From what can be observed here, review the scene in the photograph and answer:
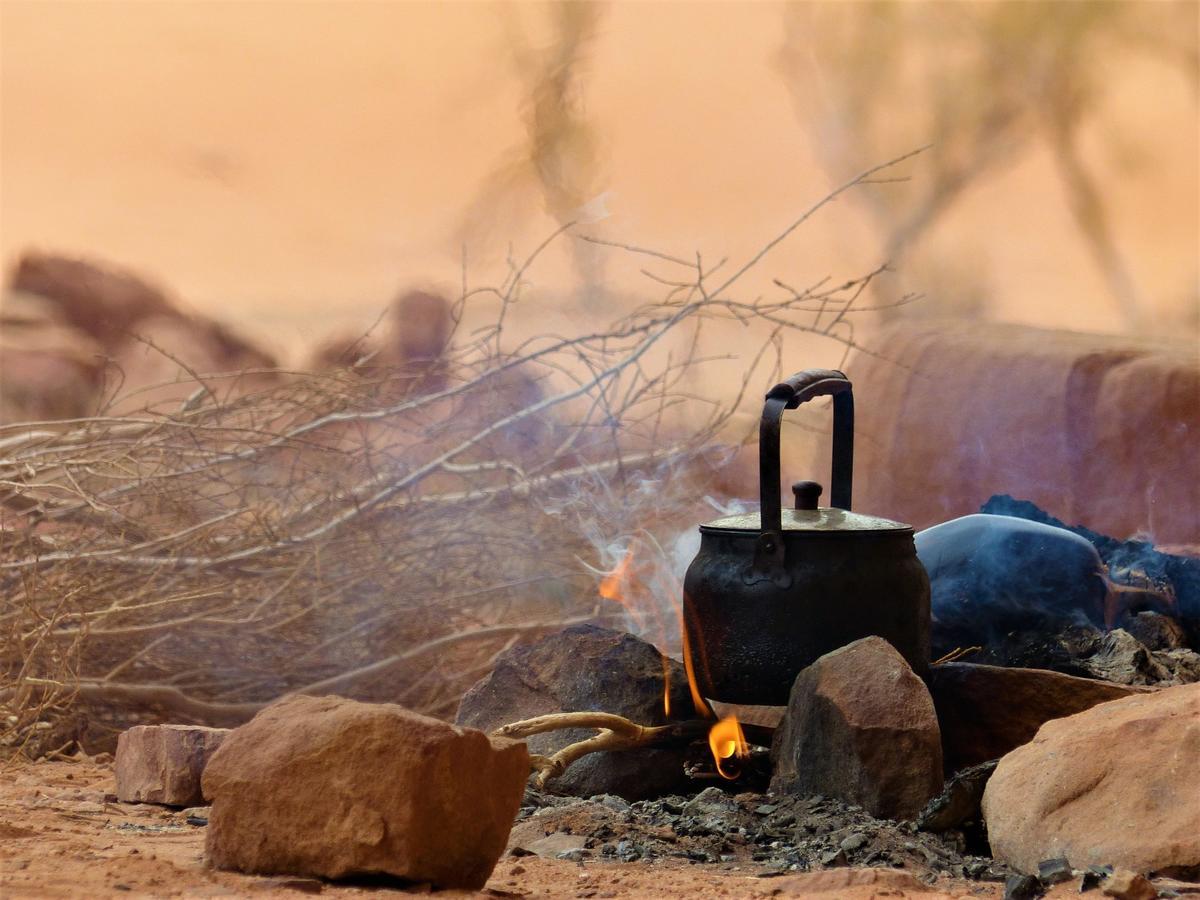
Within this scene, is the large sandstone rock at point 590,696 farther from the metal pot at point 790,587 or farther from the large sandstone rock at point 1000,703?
the large sandstone rock at point 1000,703

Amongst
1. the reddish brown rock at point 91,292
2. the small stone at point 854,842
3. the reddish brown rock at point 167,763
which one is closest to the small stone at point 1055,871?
the small stone at point 854,842

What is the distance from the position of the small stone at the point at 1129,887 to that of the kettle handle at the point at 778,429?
4.75 feet

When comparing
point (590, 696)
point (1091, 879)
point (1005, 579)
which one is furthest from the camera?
point (1005, 579)

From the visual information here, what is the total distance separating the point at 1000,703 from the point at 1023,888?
53.4 inches

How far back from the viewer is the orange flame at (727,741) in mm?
4285

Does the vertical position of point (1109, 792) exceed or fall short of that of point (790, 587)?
it falls short

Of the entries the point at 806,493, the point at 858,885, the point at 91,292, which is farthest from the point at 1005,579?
the point at 91,292

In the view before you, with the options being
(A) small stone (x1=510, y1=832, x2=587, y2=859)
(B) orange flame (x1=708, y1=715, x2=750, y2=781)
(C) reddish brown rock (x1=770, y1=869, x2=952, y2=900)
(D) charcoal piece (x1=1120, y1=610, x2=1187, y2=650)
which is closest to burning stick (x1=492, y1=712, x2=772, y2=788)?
(B) orange flame (x1=708, y1=715, x2=750, y2=781)

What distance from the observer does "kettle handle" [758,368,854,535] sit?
3986 millimetres

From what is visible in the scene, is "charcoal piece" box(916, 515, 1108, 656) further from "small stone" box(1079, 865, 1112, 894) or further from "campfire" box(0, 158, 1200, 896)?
"small stone" box(1079, 865, 1112, 894)

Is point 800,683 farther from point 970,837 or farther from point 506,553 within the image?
point 506,553

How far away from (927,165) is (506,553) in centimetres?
402

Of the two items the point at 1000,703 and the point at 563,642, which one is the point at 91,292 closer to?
the point at 563,642

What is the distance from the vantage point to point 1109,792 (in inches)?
127
